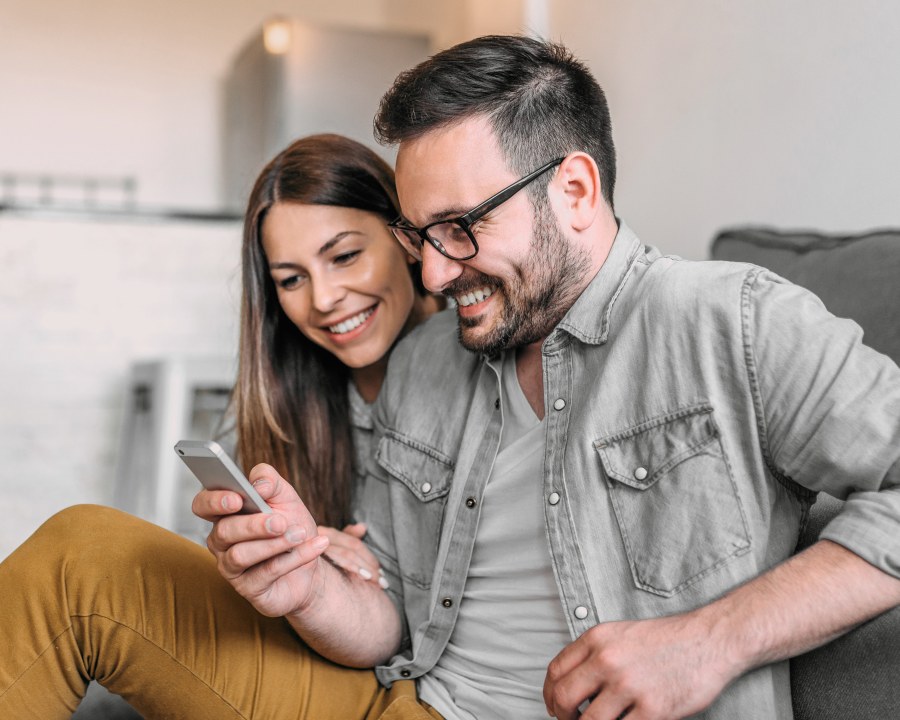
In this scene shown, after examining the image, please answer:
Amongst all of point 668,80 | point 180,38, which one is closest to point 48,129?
point 180,38

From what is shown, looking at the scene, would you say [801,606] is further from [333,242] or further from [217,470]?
[333,242]

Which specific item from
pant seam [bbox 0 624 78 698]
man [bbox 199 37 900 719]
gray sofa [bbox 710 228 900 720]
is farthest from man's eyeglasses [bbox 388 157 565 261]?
pant seam [bbox 0 624 78 698]

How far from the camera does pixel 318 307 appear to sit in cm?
131

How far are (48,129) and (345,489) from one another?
115 inches

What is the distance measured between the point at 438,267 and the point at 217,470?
0.33 m

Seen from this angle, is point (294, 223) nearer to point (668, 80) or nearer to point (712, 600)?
point (712, 600)

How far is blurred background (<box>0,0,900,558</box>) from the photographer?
5.27 ft

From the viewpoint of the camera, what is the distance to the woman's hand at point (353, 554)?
1.17 m

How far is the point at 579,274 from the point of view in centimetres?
106

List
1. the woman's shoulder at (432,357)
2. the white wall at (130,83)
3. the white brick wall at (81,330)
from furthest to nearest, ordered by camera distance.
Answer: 1. the white wall at (130,83)
2. the white brick wall at (81,330)
3. the woman's shoulder at (432,357)

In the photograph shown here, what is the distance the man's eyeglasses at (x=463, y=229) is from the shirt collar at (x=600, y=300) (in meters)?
0.12

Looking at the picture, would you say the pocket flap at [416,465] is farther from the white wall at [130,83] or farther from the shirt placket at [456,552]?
the white wall at [130,83]

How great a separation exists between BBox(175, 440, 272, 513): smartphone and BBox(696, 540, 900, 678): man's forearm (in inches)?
17.1

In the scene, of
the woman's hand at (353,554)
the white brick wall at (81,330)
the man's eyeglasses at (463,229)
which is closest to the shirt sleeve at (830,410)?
the man's eyeglasses at (463,229)
